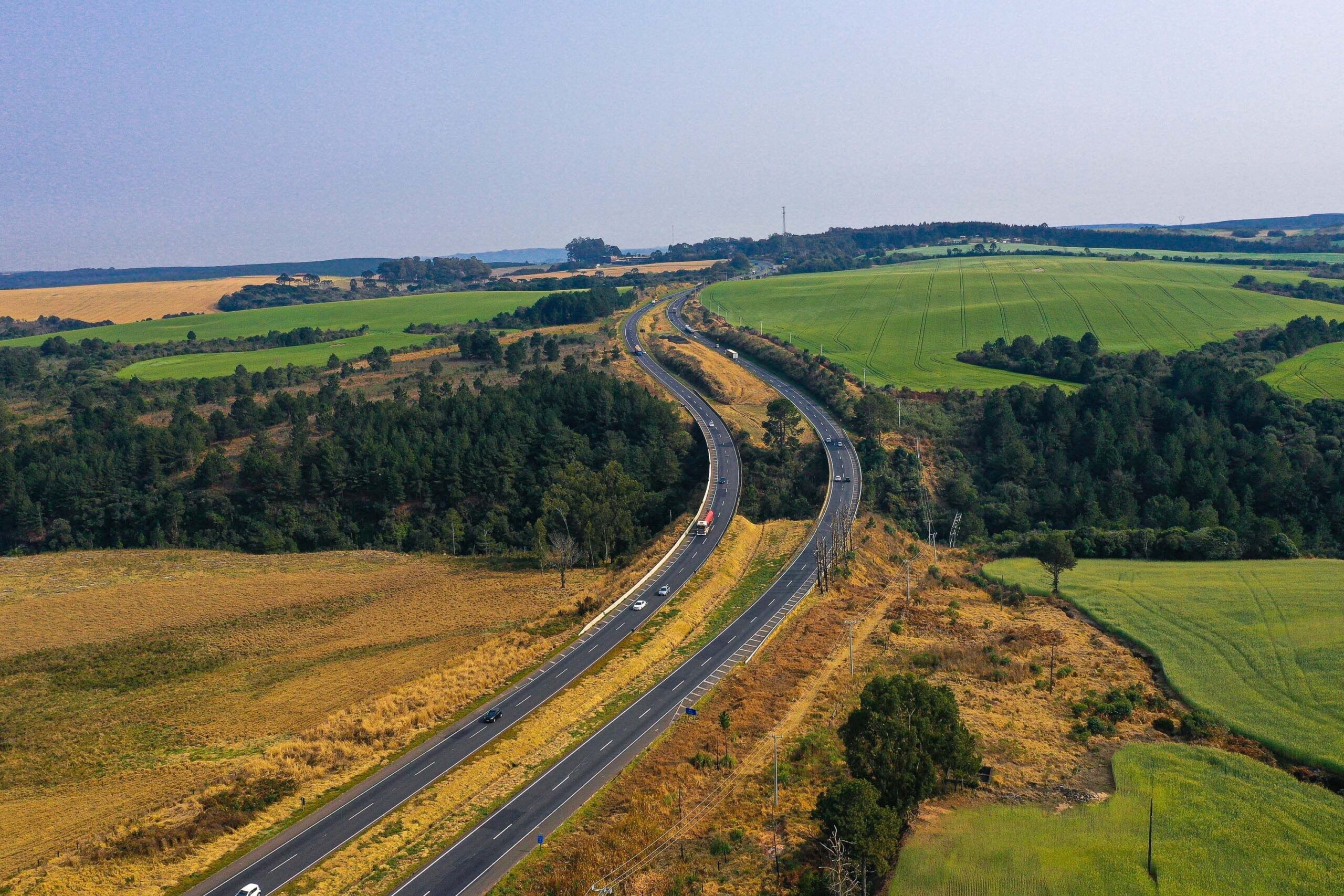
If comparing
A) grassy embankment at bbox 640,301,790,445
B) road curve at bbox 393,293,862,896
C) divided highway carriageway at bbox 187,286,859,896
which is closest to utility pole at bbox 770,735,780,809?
road curve at bbox 393,293,862,896

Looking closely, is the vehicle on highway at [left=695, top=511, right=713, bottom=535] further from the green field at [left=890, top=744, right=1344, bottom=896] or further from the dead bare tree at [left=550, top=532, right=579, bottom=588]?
the green field at [left=890, top=744, right=1344, bottom=896]

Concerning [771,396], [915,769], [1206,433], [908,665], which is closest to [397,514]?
[771,396]

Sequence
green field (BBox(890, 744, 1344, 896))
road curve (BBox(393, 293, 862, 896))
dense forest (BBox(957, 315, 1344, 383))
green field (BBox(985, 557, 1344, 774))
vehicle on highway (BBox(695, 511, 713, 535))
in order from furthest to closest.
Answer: dense forest (BBox(957, 315, 1344, 383))
vehicle on highway (BBox(695, 511, 713, 535))
green field (BBox(985, 557, 1344, 774))
road curve (BBox(393, 293, 862, 896))
green field (BBox(890, 744, 1344, 896))

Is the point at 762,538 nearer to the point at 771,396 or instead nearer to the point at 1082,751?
the point at 1082,751

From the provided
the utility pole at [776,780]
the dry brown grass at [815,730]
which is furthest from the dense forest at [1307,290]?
the utility pole at [776,780]

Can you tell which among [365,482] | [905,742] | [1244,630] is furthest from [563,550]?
[1244,630]

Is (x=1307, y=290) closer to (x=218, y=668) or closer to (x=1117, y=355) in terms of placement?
(x=1117, y=355)
